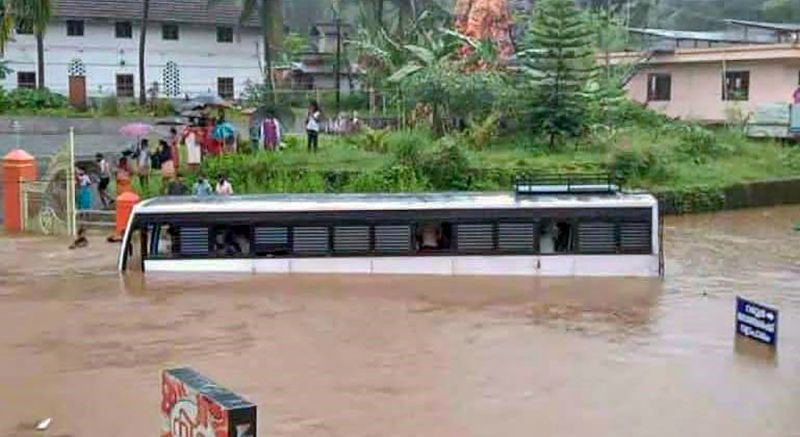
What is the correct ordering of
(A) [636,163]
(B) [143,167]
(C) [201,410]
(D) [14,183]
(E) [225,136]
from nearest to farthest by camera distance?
(C) [201,410]
(D) [14,183]
(B) [143,167]
(E) [225,136]
(A) [636,163]

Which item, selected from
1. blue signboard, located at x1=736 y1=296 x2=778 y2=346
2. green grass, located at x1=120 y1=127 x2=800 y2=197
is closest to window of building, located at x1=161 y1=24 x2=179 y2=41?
green grass, located at x1=120 y1=127 x2=800 y2=197

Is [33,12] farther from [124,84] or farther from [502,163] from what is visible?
[502,163]

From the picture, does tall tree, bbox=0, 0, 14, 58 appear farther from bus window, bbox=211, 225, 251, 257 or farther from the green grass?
bus window, bbox=211, 225, 251, 257

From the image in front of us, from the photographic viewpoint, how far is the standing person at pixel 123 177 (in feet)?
92.9

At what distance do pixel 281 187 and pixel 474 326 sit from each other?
12086 millimetres

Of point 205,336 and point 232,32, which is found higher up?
point 232,32

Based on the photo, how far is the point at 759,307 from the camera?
15727 millimetres

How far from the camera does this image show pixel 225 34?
176 feet

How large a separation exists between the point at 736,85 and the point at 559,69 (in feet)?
35.7

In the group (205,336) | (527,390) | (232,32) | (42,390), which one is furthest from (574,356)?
(232,32)

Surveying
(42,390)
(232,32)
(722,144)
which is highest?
(232,32)

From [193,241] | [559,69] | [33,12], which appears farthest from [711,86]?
[193,241]

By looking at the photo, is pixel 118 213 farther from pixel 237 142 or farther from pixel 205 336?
pixel 205 336

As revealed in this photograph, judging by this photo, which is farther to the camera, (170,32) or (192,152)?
(170,32)
